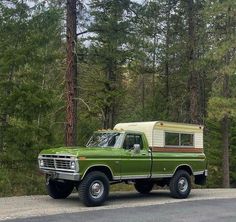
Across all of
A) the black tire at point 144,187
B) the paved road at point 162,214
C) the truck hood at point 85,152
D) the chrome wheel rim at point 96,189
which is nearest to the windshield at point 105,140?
the truck hood at point 85,152

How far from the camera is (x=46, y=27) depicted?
54.7 feet

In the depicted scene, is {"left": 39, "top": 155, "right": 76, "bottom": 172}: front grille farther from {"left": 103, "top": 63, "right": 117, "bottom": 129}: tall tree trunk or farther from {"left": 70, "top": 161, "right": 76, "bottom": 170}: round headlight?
{"left": 103, "top": 63, "right": 117, "bottom": 129}: tall tree trunk

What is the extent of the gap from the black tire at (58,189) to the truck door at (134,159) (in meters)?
1.77

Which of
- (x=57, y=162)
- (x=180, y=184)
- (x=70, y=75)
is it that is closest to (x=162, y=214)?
(x=57, y=162)

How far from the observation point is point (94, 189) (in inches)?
481

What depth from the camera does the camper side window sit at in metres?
14.8

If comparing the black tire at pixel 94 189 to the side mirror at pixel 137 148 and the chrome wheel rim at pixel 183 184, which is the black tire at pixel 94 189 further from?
the chrome wheel rim at pixel 183 184

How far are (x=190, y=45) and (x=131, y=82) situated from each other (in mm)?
17679

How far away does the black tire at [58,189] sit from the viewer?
534 inches

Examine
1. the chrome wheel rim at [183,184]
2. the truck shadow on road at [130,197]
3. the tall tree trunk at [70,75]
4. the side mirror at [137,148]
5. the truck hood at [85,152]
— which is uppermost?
the tall tree trunk at [70,75]

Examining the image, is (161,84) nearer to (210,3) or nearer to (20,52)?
(210,3)

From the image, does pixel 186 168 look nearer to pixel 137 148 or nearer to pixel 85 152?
pixel 137 148

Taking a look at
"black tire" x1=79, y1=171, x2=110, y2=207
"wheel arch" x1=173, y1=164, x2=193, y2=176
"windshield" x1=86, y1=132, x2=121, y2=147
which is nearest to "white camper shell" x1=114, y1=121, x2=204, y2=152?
"wheel arch" x1=173, y1=164, x2=193, y2=176

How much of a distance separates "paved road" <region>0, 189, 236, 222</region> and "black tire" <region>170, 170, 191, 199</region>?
0.29m
